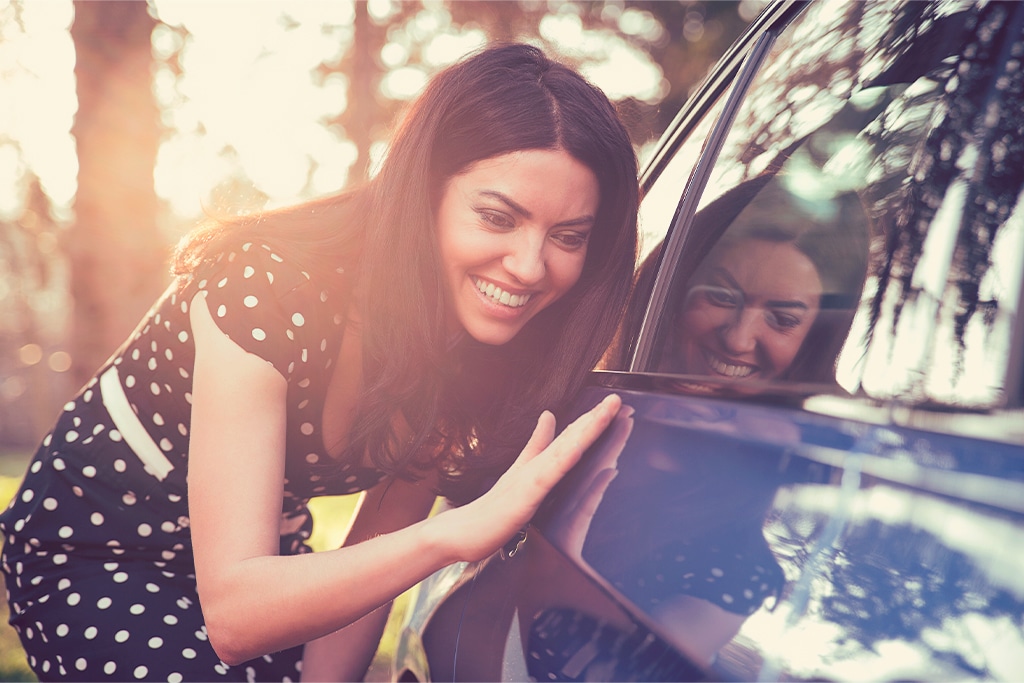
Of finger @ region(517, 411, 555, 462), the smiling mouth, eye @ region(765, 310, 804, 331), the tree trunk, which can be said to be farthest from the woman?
the tree trunk

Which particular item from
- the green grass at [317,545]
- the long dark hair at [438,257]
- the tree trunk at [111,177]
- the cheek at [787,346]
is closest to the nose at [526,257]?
the long dark hair at [438,257]

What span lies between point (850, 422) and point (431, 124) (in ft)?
4.18

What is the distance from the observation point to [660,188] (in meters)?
1.84

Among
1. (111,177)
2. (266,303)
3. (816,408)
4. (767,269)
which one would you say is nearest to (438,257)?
(266,303)

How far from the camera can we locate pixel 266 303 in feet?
5.29

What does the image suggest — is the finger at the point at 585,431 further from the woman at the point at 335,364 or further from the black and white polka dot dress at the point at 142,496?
the black and white polka dot dress at the point at 142,496

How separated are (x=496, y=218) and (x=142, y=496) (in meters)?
1.06

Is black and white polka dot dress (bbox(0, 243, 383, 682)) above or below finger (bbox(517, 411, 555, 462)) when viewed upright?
below

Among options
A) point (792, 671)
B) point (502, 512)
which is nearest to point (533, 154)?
point (502, 512)

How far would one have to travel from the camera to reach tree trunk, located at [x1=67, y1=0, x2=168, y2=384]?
568cm

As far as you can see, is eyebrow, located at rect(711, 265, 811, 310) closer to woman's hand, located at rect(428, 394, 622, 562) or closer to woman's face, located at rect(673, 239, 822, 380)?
woman's face, located at rect(673, 239, 822, 380)

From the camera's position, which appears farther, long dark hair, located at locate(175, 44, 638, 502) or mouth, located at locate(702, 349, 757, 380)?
long dark hair, located at locate(175, 44, 638, 502)

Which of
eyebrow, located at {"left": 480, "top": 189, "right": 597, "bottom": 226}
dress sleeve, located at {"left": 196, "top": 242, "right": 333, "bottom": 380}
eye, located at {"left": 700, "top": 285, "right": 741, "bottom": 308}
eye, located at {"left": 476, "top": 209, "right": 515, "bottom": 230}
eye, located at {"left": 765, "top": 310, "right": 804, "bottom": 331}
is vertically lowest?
dress sleeve, located at {"left": 196, "top": 242, "right": 333, "bottom": 380}

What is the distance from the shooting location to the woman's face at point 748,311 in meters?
1.25
